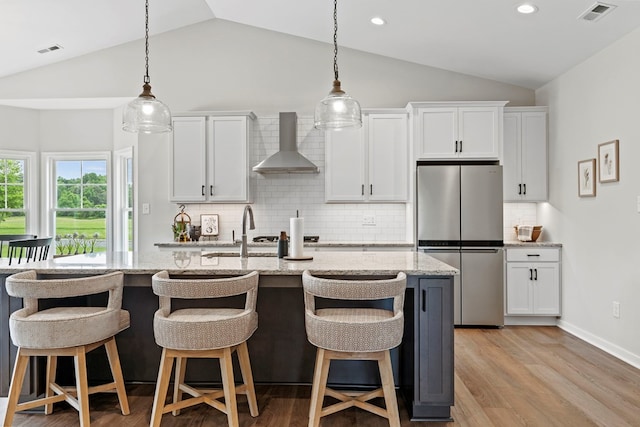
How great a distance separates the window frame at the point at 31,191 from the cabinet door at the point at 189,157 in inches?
93.0

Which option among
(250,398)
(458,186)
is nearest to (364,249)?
(458,186)

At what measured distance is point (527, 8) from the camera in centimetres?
355

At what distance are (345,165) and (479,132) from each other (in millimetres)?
1501

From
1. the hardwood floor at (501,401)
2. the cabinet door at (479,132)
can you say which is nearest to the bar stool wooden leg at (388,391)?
the hardwood floor at (501,401)

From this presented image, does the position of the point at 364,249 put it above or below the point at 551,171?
below

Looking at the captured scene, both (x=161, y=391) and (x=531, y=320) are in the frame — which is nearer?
(x=161, y=391)

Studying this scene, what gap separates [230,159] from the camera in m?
5.07

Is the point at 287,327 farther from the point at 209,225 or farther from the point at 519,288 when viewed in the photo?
the point at 519,288

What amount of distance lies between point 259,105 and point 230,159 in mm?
826

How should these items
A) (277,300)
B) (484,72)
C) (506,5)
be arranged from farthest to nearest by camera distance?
(484,72), (506,5), (277,300)

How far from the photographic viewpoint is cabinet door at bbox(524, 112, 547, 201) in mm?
4910

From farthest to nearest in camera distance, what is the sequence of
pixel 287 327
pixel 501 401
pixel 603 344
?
pixel 603 344 < pixel 287 327 < pixel 501 401

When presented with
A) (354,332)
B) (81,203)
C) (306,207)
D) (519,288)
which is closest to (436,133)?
(306,207)

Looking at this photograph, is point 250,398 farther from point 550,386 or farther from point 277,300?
point 550,386
